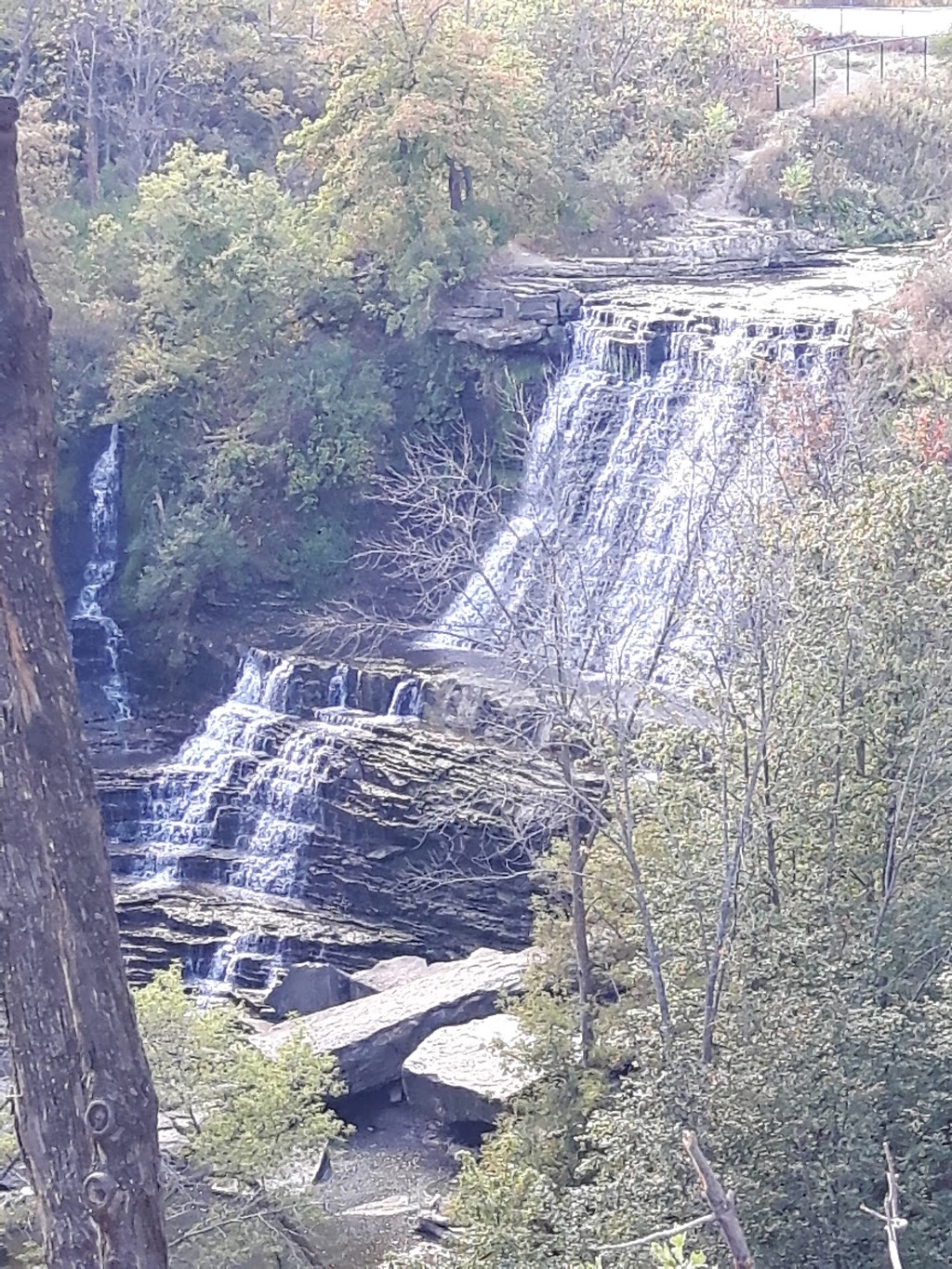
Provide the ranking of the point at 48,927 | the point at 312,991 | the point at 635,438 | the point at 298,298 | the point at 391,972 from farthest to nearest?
the point at 298,298 → the point at 635,438 → the point at 391,972 → the point at 312,991 → the point at 48,927

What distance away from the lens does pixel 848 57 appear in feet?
96.6

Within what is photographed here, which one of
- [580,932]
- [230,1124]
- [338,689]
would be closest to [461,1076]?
[230,1124]

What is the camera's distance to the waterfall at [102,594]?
21109 mm

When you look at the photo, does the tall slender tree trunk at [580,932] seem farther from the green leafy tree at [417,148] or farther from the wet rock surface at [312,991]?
the green leafy tree at [417,148]

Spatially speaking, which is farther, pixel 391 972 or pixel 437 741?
pixel 437 741

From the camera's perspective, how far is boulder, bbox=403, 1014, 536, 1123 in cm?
1265

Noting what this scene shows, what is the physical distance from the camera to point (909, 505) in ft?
31.3

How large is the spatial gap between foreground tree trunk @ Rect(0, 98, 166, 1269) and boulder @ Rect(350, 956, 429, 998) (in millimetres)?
10741

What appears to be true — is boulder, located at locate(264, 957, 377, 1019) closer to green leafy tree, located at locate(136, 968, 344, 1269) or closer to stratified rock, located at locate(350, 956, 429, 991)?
stratified rock, located at locate(350, 956, 429, 991)

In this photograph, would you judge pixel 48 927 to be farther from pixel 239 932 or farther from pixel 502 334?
pixel 502 334

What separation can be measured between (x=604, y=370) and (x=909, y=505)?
419 inches

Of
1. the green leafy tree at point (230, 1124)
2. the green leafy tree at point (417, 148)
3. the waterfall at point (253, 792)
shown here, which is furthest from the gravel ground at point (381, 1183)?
the green leafy tree at point (417, 148)

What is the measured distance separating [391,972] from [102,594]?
9.08 m

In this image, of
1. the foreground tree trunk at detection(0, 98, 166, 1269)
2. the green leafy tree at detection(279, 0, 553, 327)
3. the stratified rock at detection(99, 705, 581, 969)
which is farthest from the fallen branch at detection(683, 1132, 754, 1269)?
the green leafy tree at detection(279, 0, 553, 327)
